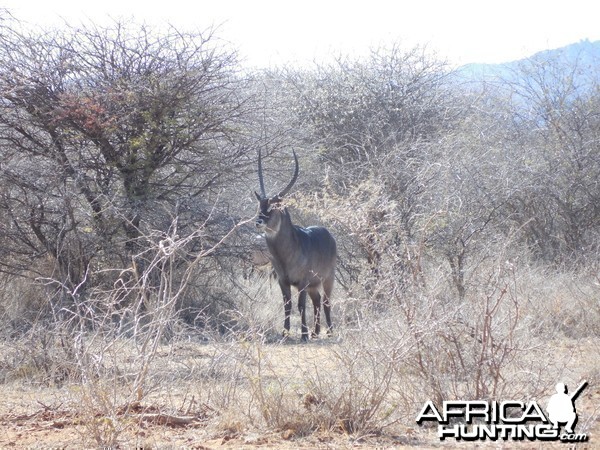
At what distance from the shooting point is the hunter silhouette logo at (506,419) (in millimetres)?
5414

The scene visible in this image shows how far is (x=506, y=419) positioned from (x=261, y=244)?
6507mm

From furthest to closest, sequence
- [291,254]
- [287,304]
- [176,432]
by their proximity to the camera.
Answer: [291,254] < [287,304] < [176,432]

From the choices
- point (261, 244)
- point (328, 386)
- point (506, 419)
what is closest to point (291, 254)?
point (261, 244)

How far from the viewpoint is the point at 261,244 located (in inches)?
461

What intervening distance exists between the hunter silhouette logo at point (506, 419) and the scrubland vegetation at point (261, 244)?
0.12 meters

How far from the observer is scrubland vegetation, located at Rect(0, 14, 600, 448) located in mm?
5680

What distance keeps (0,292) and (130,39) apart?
11.5ft

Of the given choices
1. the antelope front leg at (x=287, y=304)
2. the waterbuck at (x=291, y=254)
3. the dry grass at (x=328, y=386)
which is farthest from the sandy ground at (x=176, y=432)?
the waterbuck at (x=291, y=254)

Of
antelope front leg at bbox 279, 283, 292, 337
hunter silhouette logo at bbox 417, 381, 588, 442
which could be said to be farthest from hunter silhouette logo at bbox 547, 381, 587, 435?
antelope front leg at bbox 279, 283, 292, 337

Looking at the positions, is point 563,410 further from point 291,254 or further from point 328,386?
point 291,254

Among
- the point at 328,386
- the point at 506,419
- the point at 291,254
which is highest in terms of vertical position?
the point at 291,254

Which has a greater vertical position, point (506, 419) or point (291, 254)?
point (291, 254)

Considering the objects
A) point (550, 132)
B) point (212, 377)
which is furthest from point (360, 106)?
point (212, 377)

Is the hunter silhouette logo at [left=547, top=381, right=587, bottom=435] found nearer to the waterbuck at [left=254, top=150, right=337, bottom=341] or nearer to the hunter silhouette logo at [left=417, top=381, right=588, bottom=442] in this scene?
the hunter silhouette logo at [left=417, top=381, right=588, bottom=442]
